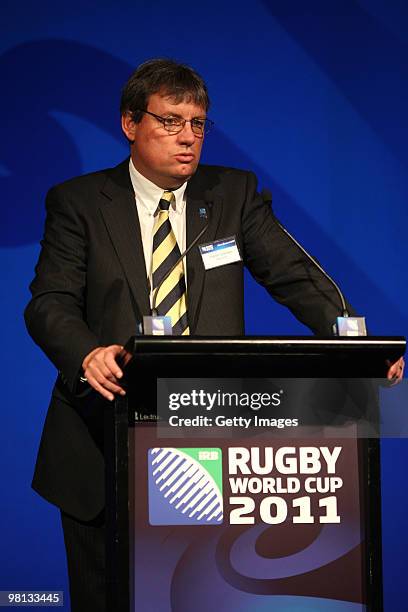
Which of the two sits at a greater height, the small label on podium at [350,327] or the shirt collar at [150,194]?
the shirt collar at [150,194]

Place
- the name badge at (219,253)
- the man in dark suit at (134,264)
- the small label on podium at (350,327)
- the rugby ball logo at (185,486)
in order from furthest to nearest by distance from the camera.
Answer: the name badge at (219,253) → the man in dark suit at (134,264) → the small label on podium at (350,327) → the rugby ball logo at (185,486)

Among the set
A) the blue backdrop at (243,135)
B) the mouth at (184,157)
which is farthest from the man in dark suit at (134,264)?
the blue backdrop at (243,135)

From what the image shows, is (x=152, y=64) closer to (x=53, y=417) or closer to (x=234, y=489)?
(x=53, y=417)

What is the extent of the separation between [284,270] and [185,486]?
0.72 metres

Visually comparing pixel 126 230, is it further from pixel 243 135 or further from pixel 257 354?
pixel 243 135

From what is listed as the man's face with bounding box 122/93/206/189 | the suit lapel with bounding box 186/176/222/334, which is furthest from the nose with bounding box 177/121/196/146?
the suit lapel with bounding box 186/176/222/334

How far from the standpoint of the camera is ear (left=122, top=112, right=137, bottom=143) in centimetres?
260

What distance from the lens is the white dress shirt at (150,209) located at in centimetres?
246

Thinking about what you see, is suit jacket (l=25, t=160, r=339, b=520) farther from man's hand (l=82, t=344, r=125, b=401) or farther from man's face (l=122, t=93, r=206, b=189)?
man's hand (l=82, t=344, r=125, b=401)

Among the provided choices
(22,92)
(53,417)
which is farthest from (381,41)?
(53,417)

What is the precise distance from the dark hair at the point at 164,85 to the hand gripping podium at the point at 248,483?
2.66ft

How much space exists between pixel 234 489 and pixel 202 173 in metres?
0.94

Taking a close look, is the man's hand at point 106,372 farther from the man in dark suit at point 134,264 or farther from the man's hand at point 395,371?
the man's hand at point 395,371

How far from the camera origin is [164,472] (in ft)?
6.47
